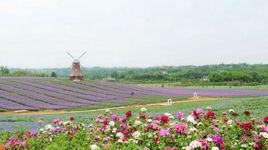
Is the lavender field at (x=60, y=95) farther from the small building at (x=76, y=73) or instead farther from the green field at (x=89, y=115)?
the green field at (x=89, y=115)

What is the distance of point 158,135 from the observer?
7766mm

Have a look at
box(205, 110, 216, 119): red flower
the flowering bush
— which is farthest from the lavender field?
box(205, 110, 216, 119): red flower

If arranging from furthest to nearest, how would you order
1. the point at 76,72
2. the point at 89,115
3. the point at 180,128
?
1. the point at 76,72
2. the point at 89,115
3. the point at 180,128

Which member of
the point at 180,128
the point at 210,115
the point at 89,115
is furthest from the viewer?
the point at 89,115

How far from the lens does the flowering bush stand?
24.3ft

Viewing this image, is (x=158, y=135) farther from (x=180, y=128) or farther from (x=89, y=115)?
(x=89, y=115)

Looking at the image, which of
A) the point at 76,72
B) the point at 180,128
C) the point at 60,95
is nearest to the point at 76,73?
the point at 76,72

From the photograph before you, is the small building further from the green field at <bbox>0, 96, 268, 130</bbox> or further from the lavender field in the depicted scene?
the green field at <bbox>0, 96, 268, 130</bbox>

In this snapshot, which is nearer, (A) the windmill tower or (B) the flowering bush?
(B) the flowering bush

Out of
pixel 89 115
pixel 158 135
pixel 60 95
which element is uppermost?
pixel 158 135

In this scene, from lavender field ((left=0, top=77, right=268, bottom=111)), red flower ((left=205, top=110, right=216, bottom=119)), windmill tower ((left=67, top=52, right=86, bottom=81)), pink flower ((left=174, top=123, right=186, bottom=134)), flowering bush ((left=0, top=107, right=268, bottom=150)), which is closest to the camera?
flowering bush ((left=0, top=107, right=268, bottom=150))

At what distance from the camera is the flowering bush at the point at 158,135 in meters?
7.41

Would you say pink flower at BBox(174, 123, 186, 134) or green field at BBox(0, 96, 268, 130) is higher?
pink flower at BBox(174, 123, 186, 134)

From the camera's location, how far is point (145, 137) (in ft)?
26.0
